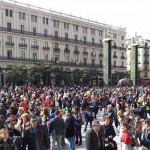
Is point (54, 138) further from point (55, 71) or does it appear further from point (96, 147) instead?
point (55, 71)

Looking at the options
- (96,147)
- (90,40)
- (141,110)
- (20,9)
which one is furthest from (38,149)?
(90,40)

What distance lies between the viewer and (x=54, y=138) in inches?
406

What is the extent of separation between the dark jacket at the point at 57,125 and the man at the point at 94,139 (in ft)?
8.46

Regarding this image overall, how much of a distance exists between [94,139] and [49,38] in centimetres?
5581

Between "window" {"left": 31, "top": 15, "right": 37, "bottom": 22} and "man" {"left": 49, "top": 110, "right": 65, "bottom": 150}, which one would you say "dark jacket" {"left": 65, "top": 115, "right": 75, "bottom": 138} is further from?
"window" {"left": 31, "top": 15, "right": 37, "bottom": 22}

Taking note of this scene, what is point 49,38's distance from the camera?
62375 millimetres

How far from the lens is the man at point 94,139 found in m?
7.48

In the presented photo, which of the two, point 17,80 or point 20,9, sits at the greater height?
point 20,9

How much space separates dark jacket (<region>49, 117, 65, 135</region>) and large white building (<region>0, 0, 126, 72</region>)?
145 feet

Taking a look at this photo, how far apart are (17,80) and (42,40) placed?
1266 cm

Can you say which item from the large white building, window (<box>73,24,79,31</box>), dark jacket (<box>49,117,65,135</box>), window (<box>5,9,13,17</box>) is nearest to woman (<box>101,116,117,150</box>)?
dark jacket (<box>49,117,65,135</box>)

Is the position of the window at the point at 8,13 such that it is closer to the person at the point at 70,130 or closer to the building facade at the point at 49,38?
the building facade at the point at 49,38

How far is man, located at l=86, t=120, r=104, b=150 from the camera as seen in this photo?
748 centimetres

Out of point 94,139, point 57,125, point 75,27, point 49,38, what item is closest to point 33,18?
point 49,38
